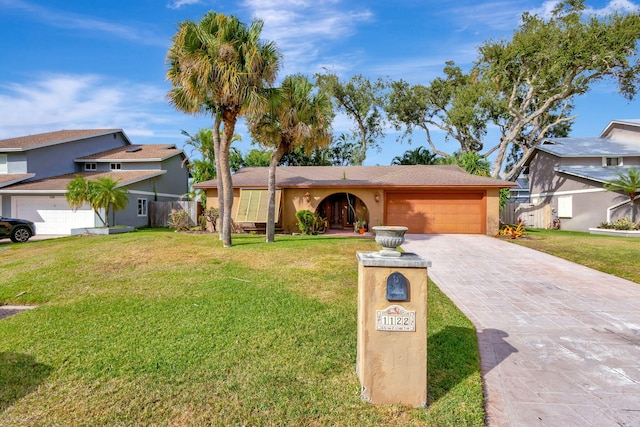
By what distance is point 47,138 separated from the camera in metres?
24.1

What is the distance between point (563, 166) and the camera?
23.5 meters

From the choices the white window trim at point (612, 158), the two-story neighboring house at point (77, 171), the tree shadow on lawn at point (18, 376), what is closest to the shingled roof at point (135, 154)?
the two-story neighboring house at point (77, 171)

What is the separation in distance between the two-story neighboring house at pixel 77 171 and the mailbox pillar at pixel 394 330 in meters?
21.2

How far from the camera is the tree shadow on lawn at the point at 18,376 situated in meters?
3.55

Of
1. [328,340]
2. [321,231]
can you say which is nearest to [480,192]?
[321,231]

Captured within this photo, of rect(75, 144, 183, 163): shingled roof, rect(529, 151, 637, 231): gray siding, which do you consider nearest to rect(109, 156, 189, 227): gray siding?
rect(75, 144, 183, 163): shingled roof

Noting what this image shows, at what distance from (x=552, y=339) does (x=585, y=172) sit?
21690mm

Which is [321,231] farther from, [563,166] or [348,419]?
[563,166]

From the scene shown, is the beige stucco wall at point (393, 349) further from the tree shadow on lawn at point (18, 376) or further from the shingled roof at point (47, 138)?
the shingled roof at point (47, 138)

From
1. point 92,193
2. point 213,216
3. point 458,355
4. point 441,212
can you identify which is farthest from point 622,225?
point 92,193

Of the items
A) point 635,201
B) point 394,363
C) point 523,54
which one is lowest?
point 394,363

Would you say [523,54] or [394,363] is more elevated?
[523,54]

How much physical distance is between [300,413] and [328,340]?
1.63m

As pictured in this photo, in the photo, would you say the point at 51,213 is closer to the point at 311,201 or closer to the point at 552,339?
the point at 311,201
